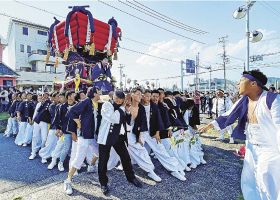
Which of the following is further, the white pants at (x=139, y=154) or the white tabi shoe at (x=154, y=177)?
the white pants at (x=139, y=154)

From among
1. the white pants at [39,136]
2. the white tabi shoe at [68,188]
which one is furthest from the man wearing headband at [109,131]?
the white pants at [39,136]

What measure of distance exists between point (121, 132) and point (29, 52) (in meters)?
36.9

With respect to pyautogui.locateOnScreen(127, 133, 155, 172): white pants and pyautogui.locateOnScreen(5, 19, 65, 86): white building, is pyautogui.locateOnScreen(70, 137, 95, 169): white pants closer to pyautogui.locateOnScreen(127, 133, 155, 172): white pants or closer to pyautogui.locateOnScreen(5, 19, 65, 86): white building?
pyautogui.locateOnScreen(127, 133, 155, 172): white pants

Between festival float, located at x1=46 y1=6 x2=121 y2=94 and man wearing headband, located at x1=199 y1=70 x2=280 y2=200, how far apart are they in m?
6.19

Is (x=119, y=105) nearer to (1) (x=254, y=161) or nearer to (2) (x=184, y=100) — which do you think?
(1) (x=254, y=161)

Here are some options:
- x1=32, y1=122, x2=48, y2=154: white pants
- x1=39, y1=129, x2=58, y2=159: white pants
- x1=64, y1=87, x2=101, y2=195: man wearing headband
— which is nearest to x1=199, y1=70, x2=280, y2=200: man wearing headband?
x1=64, y1=87, x2=101, y2=195: man wearing headband

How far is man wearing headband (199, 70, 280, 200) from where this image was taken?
9.70ft

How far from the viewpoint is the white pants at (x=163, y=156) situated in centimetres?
523

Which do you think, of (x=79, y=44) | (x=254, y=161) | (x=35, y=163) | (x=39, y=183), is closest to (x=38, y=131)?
(x=35, y=163)

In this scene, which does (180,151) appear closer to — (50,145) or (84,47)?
(50,145)

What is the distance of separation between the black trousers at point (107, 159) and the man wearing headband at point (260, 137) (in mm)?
2047

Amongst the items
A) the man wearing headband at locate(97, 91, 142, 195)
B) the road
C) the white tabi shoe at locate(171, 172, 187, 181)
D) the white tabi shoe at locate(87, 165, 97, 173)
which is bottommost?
the road

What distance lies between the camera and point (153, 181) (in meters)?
4.87

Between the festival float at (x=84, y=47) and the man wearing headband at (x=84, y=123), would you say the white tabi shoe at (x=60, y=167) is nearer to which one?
the man wearing headband at (x=84, y=123)
